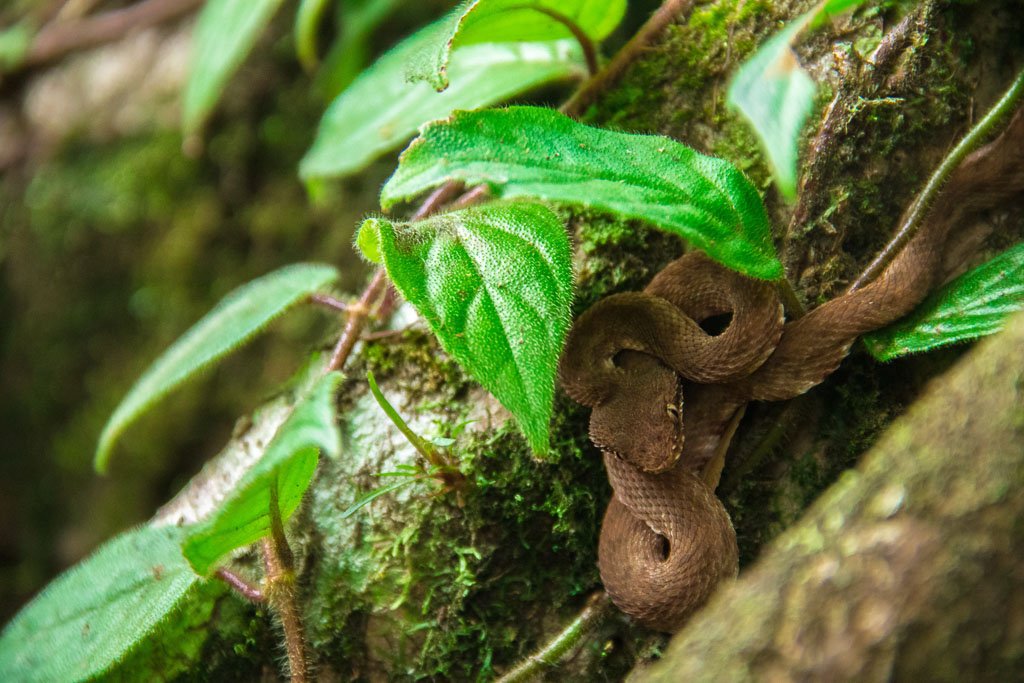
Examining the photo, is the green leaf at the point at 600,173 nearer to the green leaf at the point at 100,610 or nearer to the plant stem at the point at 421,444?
the plant stem at the point at 421,444

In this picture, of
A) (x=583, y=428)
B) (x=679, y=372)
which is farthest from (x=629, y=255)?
(x=583, y=428)

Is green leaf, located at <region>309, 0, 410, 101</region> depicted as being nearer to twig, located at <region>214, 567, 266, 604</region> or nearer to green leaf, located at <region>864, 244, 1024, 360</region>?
twig, located at <region>214, 567, 266, 604</region>

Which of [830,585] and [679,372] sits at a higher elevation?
[830,585]

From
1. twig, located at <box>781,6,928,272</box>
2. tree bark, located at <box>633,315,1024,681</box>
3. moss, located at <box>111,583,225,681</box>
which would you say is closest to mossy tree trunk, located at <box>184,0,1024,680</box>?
twig, located at <box>781,6,928,272</box>

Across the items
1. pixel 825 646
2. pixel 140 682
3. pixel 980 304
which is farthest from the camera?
pixel 140 682

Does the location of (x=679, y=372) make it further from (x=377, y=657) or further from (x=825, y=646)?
(x=377, y=657)

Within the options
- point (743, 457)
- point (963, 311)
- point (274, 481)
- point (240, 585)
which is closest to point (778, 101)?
point (963, 311)
